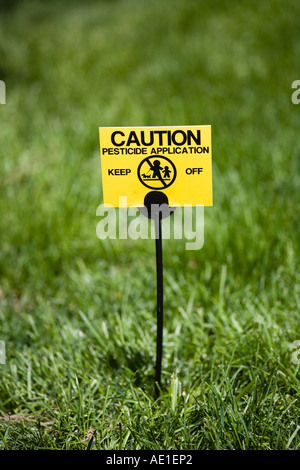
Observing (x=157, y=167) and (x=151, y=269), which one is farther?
(x=151, y=269)

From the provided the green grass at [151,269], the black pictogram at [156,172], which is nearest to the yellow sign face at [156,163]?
the black pictogram at [156,172]

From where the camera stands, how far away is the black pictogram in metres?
0.99

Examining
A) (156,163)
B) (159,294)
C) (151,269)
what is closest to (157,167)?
(156,163)

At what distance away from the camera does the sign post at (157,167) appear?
963 millimetres

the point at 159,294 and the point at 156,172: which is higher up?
the point at 156,172

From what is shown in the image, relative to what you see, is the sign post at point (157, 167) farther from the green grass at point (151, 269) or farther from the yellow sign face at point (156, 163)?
the green grass at point (151, 269)

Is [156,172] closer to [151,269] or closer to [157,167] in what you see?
[157,167]

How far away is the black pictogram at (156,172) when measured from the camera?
989 millimetres

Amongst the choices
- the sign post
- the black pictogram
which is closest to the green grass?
the sign post

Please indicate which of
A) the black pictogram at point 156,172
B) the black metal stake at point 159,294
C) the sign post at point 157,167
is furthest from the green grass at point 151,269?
the black pictogram at point 156,172

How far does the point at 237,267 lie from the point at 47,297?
30.5 inches

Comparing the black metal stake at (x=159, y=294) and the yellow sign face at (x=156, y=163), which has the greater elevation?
the yellow sign face at (x=156, y=163)

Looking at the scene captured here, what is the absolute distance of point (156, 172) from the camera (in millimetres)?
991

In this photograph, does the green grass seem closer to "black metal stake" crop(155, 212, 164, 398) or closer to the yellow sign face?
"black metal stake" crop(155, 212, 164, 398)
